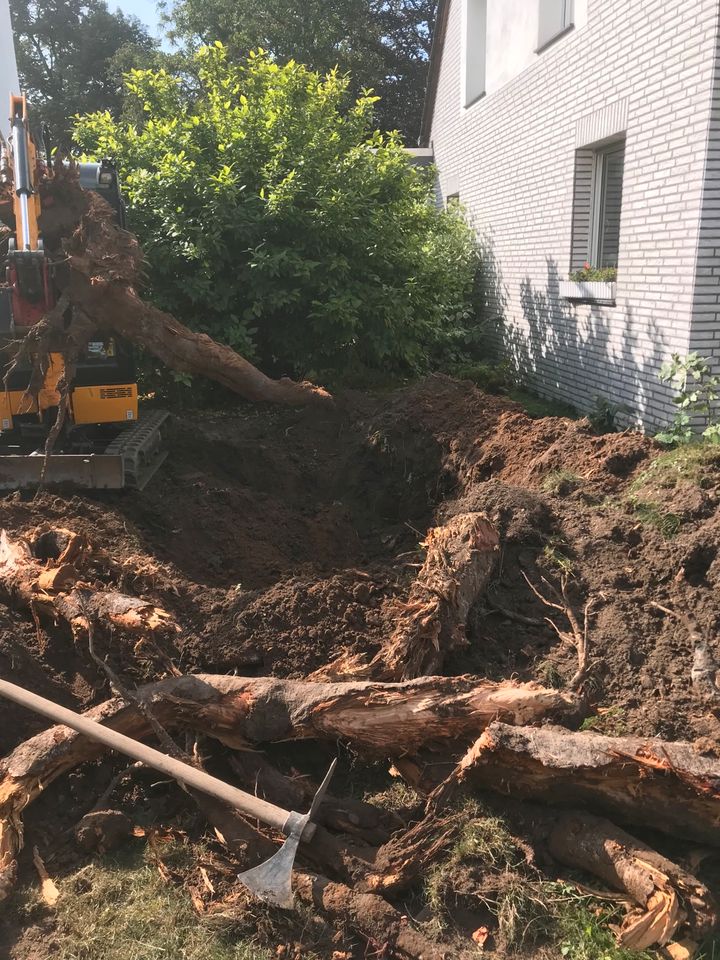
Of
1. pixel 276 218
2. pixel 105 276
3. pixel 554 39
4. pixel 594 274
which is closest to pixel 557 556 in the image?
pixel 105 276

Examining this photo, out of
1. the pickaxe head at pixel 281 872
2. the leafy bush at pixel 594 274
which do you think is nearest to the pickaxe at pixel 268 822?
the pickaxe head at pixel 281 872

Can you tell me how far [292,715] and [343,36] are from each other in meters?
29.4

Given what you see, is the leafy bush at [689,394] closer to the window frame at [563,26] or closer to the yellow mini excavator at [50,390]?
the yellow mini excavator at [50,390]

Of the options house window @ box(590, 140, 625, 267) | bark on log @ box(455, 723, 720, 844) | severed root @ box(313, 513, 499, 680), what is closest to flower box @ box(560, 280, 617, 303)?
house window @ box(590, 140, 625, 267)

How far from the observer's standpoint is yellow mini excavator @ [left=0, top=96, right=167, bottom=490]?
5473 millimetres

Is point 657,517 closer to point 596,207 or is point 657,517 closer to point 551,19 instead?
point 596,207

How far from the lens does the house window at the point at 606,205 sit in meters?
8.52

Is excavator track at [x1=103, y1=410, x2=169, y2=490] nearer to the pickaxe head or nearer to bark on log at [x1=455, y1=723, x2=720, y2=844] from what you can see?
the pickaxe head

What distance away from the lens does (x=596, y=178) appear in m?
8.80

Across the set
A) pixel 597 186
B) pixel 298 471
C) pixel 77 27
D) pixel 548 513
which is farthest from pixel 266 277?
pixel 77 27

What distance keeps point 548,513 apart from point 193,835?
279cm

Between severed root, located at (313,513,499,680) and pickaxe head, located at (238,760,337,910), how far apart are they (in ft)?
2.59

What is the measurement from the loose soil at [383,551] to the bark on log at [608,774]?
0.43 m

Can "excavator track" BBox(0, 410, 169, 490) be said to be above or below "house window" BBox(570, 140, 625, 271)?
below
